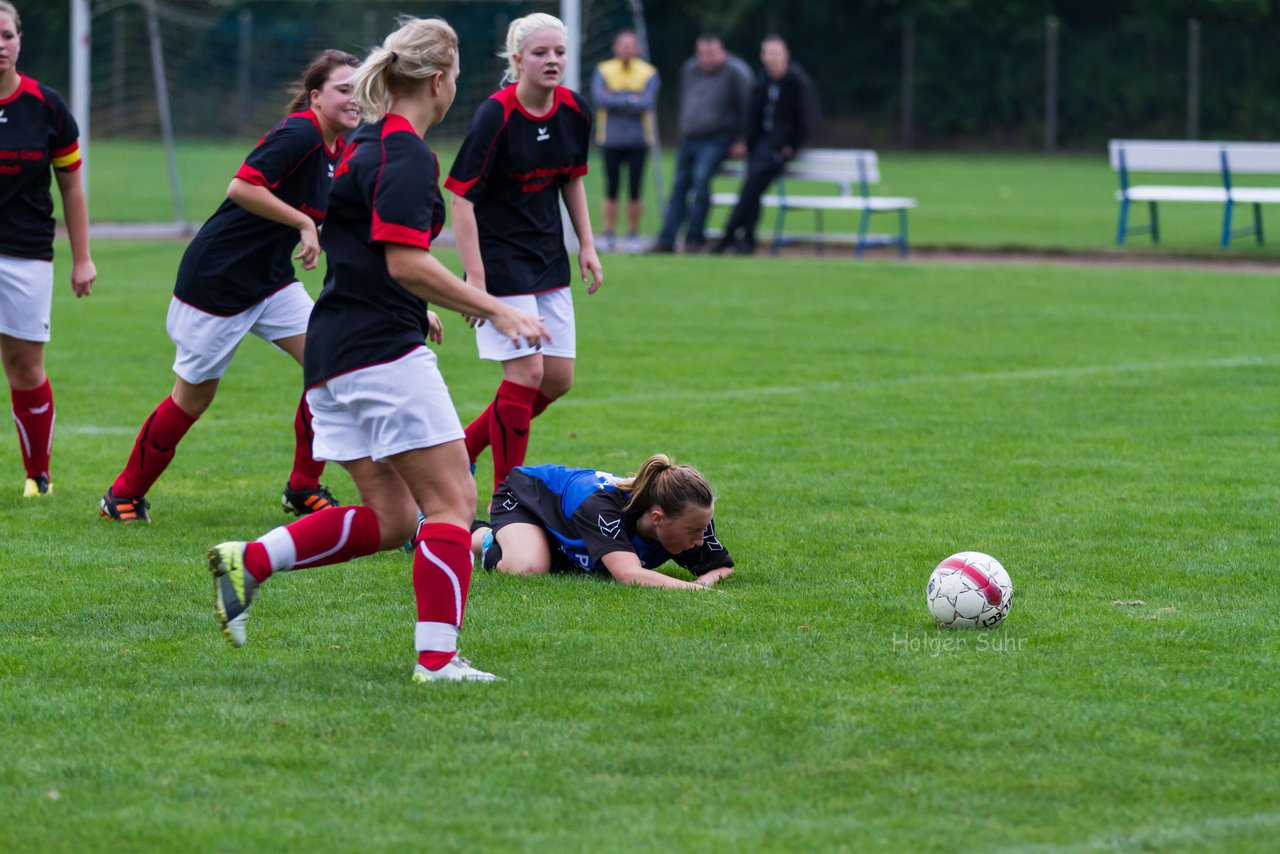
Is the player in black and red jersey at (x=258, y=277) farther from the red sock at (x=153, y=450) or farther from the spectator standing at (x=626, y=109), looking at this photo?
the spectator standing at (x=626, y=109)

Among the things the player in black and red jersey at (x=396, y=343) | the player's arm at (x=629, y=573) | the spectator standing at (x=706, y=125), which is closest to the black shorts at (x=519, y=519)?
the player's arm at (x=629, y=573)

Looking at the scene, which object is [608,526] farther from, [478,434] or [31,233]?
[31,233]

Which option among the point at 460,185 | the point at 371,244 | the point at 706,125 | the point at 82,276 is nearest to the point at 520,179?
the point at 460,185

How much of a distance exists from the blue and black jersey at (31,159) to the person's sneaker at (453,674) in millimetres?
3592

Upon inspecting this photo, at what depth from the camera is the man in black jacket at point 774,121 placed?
59.8ft

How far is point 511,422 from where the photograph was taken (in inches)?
269

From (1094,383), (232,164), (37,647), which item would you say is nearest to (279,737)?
A: (37,647)

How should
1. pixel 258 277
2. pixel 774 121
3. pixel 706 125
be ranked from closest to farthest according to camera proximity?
pixel 258 277 → pixel 774 121 → pixel 706 125

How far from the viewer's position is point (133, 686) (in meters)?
4.61

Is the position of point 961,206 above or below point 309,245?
below

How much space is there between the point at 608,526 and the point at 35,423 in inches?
118

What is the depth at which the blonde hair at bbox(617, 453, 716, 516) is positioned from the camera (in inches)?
221

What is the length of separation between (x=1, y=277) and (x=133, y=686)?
3164 millimetres

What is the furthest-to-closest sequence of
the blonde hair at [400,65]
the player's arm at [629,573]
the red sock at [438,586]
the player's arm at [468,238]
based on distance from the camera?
the player's arm at [468,238], the player's arm at [629,573], the red sock at [438,586], the blonde hair at [400,65]
